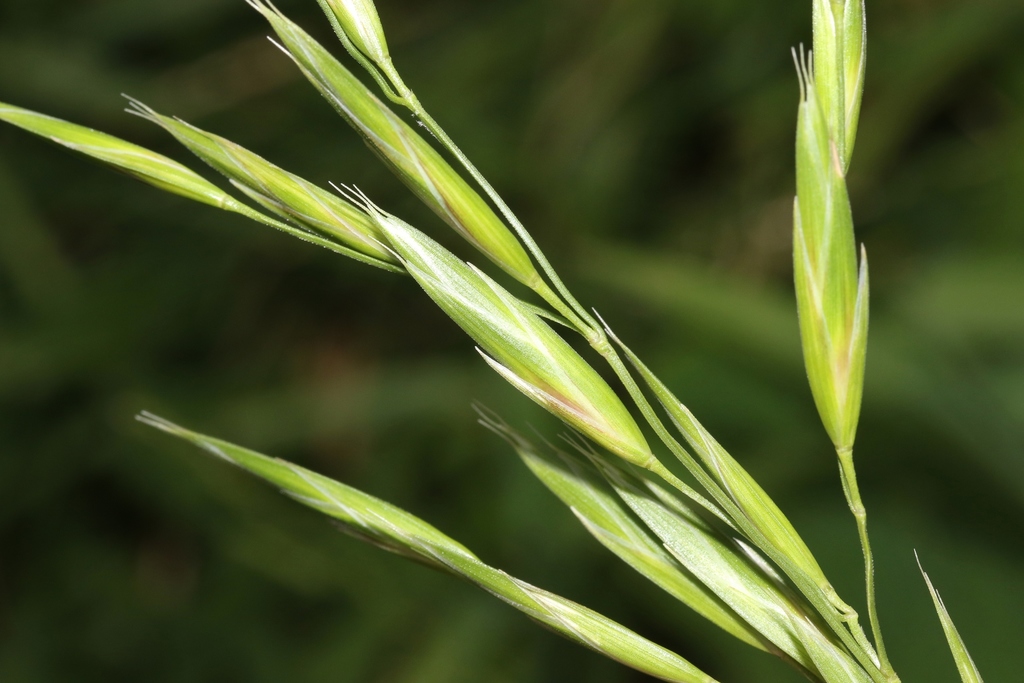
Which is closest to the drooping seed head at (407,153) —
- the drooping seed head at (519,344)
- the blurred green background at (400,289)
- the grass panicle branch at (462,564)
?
the drooping seed head at (519,344)

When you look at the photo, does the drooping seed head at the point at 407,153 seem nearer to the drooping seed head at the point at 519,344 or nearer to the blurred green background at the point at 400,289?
the drooping seed head at the point at 519,344

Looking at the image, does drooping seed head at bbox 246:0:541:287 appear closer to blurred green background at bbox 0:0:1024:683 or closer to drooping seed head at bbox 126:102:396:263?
drooping seed head at bbox 126:102:396:263

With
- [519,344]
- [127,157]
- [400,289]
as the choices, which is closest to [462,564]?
[519,344]

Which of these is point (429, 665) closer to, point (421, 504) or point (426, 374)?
point (421, 504)

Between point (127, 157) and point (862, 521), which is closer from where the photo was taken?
point (862, 521)

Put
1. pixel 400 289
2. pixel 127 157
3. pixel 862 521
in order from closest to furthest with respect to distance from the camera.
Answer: pixel 862 521, pixel 127 157, pixel 400 289

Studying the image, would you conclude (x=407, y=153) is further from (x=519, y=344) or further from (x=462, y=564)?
(x=462, y=564)
